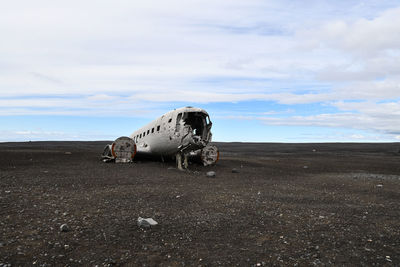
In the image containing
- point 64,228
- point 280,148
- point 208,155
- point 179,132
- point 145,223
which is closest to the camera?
point 64,228

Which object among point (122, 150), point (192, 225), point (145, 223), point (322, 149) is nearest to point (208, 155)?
point (122, 150)

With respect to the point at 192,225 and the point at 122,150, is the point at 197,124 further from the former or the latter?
the point at 192,225

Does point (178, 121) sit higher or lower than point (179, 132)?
higher

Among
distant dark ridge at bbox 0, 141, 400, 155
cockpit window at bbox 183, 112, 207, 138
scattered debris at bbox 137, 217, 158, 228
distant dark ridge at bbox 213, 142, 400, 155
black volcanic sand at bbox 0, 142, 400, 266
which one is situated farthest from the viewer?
distant dark ridge at bbox 213, 142, 400, 155

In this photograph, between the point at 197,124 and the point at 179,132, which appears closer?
the point at 179,132

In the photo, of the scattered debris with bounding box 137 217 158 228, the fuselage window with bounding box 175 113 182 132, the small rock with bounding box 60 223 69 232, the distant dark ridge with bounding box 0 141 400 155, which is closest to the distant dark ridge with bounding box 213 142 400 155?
the distant dark ridge with bounding box 0 141 400 155

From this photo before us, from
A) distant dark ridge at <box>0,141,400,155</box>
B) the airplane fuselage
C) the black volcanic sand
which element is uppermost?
the airplane fuselage

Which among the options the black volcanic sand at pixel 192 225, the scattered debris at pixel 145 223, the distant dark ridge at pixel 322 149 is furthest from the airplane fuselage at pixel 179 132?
the distant dark ridge at pixel 322 149

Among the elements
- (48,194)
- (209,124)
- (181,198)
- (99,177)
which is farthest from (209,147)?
(48,194)

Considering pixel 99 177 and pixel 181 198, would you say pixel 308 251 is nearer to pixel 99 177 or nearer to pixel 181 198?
pixel 181 198

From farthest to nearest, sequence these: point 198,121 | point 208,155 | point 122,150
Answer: point 208,155 → point 122,150 → point 198,121

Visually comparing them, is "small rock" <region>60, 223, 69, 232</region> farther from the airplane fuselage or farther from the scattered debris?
the airplane fuselage

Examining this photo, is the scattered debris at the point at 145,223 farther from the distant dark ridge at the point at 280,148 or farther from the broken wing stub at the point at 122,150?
the distant dark ridge at the point at 280,148

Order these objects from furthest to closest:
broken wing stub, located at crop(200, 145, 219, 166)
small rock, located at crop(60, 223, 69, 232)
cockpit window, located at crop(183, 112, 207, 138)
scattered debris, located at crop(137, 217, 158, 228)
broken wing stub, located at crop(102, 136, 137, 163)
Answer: broken wing stub, located at crop(200, 145, 219, 166) → broken wing stub, located at crop(102, 136, 137, 163) → cockpit window, located at crop(183, 112, 207, 138) → scattered debris, located at crop(137, 217, 158, 228) → small rock, located at crop(60, 223, 69, 232)
